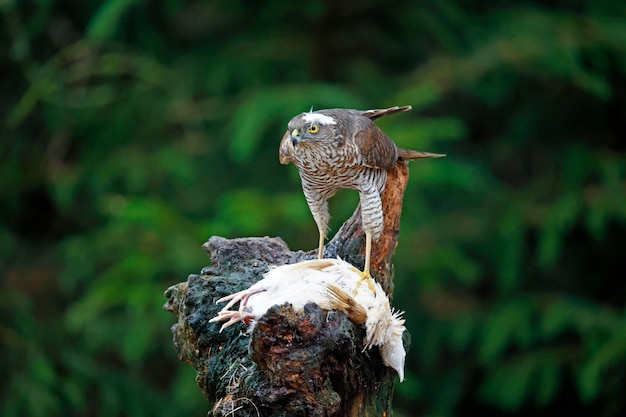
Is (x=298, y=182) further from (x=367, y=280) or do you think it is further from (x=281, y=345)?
(x=281, y=345)

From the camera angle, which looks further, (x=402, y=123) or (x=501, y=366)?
(x=501, y=366)

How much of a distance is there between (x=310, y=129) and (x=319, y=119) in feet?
0.21

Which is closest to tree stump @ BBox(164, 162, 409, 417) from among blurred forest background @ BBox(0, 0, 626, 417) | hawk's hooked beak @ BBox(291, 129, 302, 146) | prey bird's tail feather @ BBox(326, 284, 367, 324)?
prey bird's tail feather @ BBox(326, 284, 367, 324)

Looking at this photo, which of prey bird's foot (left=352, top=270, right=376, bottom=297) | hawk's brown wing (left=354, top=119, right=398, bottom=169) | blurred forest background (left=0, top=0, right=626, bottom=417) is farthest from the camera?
blurred forest background (left=0, top=0, right=626, bottom=417)

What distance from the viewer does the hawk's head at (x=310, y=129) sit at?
3260mm

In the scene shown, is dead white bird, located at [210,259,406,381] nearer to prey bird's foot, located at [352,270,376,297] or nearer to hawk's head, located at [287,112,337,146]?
prey bird's foot, located at [352,270,376,297]

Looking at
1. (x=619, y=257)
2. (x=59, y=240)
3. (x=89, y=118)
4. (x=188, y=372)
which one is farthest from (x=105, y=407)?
(x=619, y=257)

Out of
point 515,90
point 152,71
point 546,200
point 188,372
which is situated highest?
point 152,71

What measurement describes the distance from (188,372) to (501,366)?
2721 mm

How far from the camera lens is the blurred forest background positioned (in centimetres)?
676

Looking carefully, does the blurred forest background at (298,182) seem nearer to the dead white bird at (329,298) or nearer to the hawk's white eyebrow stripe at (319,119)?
the hawk's white eyebrow stripe at (319,119)

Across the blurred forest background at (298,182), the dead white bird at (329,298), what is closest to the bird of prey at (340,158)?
the dead white bird at (329,298)

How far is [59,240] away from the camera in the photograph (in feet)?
27.9

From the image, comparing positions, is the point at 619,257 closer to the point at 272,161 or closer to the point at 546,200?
the point at 546,200
